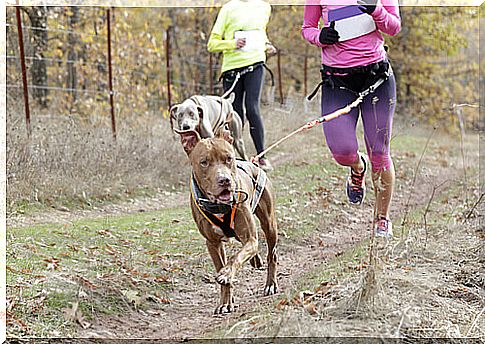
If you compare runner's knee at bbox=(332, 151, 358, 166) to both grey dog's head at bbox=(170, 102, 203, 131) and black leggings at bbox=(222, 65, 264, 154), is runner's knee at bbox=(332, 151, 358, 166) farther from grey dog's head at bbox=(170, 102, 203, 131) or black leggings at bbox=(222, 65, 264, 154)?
black leggings at bbox=(222, 65, 264, 154)

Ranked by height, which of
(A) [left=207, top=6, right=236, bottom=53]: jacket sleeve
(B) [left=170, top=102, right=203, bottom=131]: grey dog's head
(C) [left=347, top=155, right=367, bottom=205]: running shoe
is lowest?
(C) [left=347, top=155, right=367, bottom=205]: running shoe

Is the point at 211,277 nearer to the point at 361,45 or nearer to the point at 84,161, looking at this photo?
the point at 361,45

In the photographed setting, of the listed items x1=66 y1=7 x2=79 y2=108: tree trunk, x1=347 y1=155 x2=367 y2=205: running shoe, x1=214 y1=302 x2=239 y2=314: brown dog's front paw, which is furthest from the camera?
x1=66 y1=7 x2=79 y2=108: tree trunk

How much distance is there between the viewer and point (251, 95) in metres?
8.34

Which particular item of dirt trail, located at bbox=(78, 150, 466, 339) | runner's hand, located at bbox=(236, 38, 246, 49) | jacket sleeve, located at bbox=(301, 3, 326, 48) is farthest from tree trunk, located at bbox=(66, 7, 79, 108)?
jacket sleeve, located at bbox=(301, 3, 326, 48)

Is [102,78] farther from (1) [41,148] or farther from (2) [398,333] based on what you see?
(2) [398,333]

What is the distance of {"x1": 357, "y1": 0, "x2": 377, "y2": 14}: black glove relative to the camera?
4.93 meters

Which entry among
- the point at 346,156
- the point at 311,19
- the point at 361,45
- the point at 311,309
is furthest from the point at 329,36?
the point at 311,309

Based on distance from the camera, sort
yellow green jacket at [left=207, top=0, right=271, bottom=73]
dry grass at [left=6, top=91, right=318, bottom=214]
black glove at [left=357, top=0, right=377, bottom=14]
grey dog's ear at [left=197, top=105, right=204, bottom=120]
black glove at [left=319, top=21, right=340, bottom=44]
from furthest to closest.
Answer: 1. yellow green jacket at [left=207, top=0, right=271, bottom=73]
2. dry grass at [left=6, top=91, right=318, bottom=214]
3. grey dog's ear at [left=197, top=105, right=204, bottom=120]
4. black glove at [left=319, top=21, right=340, bottom=44]
5. black glove at [left=357, top=0, right=377, bottom=14]

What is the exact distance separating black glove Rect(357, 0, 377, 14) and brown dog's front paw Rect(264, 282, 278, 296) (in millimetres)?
2034

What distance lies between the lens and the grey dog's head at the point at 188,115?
282 inches

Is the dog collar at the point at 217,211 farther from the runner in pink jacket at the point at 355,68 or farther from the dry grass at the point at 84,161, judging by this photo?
the dry grass at the point at 84,161

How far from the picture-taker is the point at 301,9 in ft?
59.5

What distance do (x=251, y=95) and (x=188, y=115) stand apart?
1325 mm
